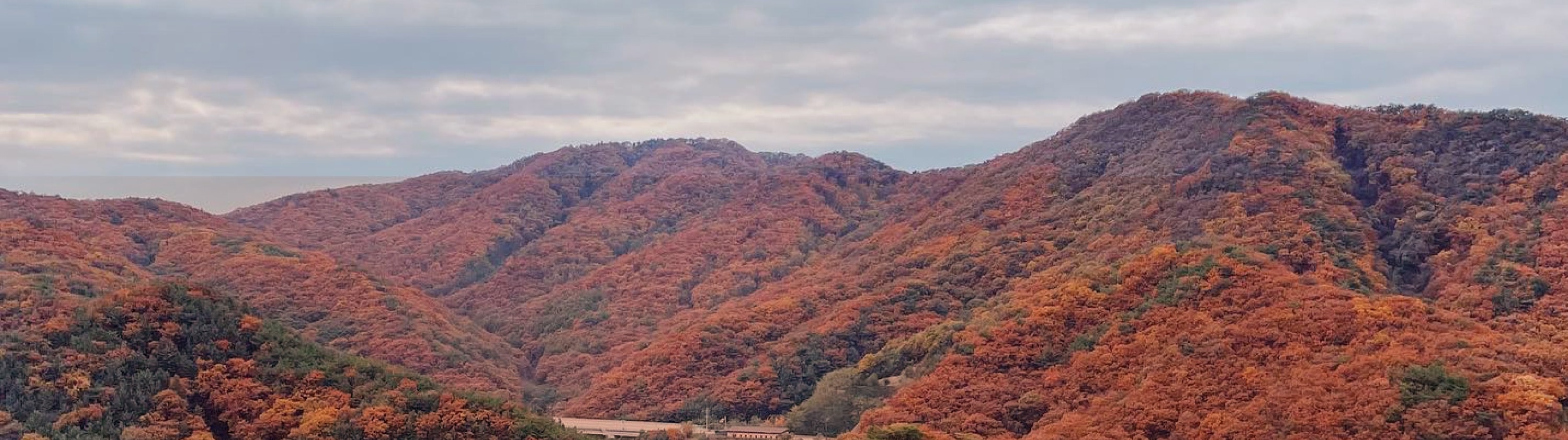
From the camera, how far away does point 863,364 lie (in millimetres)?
56062

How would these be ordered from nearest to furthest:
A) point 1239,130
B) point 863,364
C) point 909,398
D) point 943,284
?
point 909,398, point 863,364, point 943,284, point 1239,130

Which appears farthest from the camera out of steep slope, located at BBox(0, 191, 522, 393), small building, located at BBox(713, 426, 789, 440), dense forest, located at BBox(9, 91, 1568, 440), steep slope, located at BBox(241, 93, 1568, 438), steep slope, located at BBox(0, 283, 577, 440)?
steep slope, located at BBox(0, 191, 522, 393)

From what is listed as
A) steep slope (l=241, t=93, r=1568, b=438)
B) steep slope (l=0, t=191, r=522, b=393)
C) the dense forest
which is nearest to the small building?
the dense forest

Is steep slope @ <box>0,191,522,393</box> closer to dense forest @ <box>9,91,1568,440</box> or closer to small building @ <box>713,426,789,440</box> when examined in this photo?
dense forest @ <box>9,91,1568,440</box>

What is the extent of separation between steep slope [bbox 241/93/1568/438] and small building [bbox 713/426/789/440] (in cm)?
141

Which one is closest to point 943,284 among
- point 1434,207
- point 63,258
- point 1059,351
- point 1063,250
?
point 1063,250

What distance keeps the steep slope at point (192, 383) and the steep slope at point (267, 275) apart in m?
17.5

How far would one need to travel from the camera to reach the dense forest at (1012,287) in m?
39.7

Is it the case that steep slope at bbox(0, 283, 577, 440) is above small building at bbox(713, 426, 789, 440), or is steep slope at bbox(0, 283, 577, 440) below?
above

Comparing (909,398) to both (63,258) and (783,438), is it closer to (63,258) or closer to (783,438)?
(783,438)

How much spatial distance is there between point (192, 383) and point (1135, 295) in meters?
32.9

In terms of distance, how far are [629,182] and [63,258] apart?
68706 mm

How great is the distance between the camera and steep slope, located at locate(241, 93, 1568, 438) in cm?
3897

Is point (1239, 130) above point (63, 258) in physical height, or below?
above
